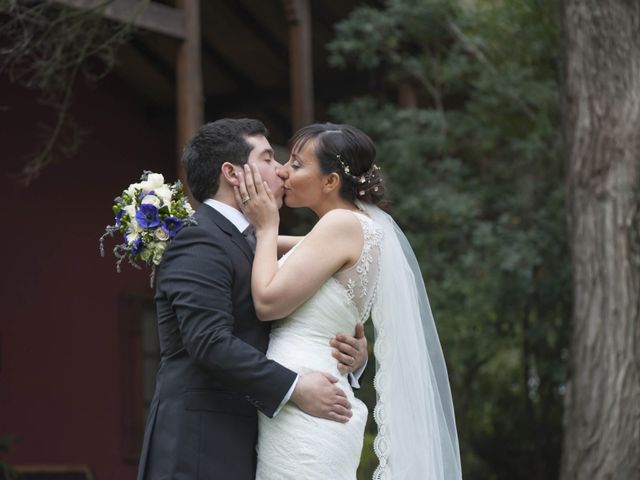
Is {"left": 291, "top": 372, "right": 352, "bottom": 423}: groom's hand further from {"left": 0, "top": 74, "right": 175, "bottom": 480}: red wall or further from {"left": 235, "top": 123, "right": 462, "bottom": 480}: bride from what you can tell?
{"left": 0, "top": 74, "right": 175, "bottom": 480}: red wall

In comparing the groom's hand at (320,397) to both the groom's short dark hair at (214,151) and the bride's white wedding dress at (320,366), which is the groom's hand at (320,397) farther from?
the groom's short dark hair at (214,151)

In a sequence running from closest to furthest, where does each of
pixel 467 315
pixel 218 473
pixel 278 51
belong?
pixel 218 473, pixel 467 315, pixel 278 51

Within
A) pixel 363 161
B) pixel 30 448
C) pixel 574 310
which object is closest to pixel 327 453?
pixel 363 161

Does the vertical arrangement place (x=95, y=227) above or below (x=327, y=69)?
below

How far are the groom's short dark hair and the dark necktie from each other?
0.15 m

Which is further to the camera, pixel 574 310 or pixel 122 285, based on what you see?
pixel 122 285

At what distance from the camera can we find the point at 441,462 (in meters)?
3.79

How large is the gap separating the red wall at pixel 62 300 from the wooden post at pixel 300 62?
2.07m

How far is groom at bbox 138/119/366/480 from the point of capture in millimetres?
3227

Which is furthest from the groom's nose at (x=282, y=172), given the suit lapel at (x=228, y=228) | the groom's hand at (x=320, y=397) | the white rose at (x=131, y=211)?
the groom's hand at (x=320, y=397)

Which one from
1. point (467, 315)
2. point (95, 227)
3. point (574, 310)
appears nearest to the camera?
point (574, 310)

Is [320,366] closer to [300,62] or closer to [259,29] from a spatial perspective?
[300,62]

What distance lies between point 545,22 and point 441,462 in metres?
5.97

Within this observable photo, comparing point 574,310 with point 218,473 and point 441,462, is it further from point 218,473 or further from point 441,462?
point 218,473
